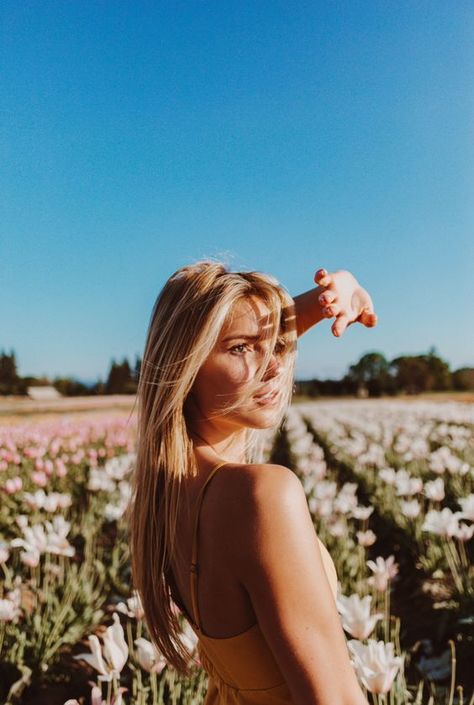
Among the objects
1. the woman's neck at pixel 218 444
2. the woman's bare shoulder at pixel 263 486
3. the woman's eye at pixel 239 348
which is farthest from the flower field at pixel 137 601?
the woman's eye at pixel 239 348

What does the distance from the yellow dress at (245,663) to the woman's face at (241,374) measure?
7.7 inches

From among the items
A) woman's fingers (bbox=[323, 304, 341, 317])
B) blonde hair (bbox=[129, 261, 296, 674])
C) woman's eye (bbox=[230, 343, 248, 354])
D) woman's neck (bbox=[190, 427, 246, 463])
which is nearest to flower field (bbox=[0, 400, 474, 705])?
blonde hair (bbox=[129, 261, 296, 674])

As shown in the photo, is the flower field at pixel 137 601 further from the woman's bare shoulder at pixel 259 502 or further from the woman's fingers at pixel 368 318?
the woman's fingers at pixel 368 318

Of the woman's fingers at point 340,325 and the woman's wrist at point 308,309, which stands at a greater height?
the woman's wrist at point 308,309

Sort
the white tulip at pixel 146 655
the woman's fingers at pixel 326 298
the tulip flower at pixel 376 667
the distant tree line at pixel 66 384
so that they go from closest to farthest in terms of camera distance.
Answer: the woman's fingers at pixel 326 298 < the tulip flower at pixel 376 667 < the white tulip at pixel 146 655 < the distant tree line at pixel 66 384

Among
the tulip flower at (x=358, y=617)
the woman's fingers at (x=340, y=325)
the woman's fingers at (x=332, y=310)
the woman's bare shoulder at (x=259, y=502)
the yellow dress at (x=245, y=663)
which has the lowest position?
the tulip flower at (x=358, y=617)

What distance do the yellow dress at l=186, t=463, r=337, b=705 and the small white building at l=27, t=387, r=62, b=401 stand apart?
279 inches

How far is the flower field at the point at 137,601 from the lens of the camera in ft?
6.95

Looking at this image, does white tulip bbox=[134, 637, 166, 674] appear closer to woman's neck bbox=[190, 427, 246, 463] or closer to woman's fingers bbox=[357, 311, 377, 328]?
woman's neck bbox=[190, 427, 246, 463]

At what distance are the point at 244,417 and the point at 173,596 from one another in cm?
46

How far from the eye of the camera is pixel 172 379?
1.38 metres

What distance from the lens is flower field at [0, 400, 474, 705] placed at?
6.95 feet

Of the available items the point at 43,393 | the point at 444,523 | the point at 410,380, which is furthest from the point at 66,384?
the point at 410,380

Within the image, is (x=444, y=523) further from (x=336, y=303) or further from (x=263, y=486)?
(x=263, y=486)
